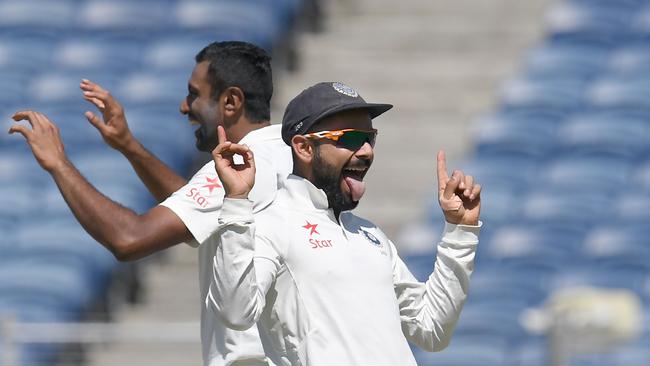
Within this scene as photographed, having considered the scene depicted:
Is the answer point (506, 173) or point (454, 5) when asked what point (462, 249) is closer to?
point (506, 173)

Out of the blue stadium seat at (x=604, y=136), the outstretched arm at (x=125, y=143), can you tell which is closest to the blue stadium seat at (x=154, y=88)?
the blue stadium seat at (x=604, y=136)

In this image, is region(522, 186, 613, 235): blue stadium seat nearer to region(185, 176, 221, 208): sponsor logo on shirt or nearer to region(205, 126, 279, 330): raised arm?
region(185, 176, 221, 208): sponsor logo on shirt

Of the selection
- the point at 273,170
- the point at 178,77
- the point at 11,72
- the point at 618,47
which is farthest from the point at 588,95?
the point at 273,170

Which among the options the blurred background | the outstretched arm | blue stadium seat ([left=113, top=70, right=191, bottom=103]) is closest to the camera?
the outstretched arm

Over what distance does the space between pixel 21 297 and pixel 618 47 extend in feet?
16.4

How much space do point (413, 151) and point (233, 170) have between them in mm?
8265

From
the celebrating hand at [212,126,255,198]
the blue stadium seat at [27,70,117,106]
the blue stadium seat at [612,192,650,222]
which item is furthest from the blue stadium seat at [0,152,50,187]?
the celebrating hand at [212,126,255,198]

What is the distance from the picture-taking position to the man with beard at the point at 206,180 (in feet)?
13.6

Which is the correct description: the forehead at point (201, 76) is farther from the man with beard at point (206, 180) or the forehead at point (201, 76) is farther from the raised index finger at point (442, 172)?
the raised index finger at point (442, 172)

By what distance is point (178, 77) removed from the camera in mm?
11961

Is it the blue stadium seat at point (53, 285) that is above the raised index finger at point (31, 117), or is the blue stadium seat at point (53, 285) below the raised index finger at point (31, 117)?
below

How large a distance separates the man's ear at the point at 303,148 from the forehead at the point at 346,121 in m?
0.04

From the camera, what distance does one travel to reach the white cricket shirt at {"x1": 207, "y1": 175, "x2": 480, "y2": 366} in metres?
3.56

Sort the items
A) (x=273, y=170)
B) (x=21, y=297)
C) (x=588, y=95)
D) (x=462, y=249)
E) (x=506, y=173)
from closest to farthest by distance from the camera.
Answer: (x=462, y=249)
(x=273, y=170)
(x=21, y=297)
(x=506, y=173)
(x=588, y=95)
